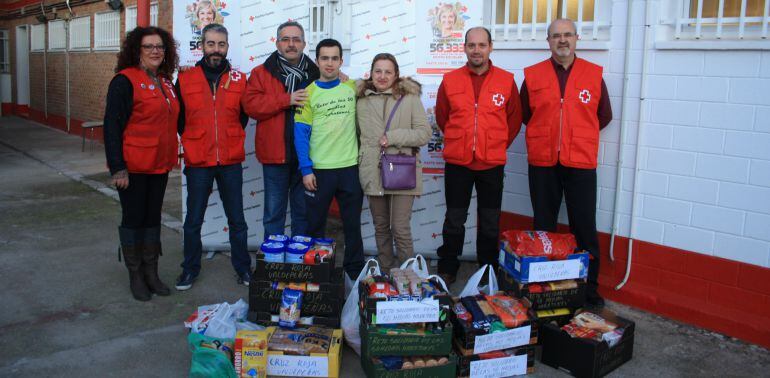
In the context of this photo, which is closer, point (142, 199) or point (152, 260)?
point (142, 199)

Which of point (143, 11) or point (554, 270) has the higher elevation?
point (143, 11)

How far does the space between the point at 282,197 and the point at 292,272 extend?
1.36 meters

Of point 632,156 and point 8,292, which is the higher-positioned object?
point 632,156

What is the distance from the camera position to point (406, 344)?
3.60m

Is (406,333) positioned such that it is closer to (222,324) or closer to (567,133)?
(222,324)

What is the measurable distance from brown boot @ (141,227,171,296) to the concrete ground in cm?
10

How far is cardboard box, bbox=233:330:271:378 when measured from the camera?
3605 millimetres

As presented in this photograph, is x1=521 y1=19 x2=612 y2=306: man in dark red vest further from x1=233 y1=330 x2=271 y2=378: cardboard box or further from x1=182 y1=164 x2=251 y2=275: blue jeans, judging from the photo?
x1=233 y1=330 x2=271 y2=378: cardboard box

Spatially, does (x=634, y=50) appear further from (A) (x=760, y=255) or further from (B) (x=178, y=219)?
(B) (x=178, y=219)

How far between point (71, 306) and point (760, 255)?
184 inches

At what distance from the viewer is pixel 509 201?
18.7 feet

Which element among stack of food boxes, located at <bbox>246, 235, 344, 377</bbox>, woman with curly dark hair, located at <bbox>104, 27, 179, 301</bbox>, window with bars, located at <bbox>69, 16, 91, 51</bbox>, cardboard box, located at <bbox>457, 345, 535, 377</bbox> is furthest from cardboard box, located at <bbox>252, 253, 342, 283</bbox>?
window with bars, located at <bbox>69, 16, 91, 51</bbox>

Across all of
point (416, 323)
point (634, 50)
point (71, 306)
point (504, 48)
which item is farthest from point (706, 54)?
point (71, 306)

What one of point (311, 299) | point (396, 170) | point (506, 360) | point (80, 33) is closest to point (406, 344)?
point (506, 360)
